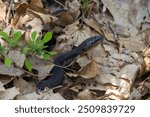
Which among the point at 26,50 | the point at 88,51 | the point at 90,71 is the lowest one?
the point at 90,71

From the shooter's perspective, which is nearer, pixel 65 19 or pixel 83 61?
pixel 83 61

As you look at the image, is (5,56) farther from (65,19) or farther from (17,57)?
(65,19)

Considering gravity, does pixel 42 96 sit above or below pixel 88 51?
below

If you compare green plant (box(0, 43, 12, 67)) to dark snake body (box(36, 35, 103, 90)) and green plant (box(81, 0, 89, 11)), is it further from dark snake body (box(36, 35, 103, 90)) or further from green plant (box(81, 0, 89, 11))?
green plant (box(81, 0, 89, 11))

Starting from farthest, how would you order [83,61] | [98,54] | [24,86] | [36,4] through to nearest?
[36,4]
[98,54]
[83,61]
[24,86]

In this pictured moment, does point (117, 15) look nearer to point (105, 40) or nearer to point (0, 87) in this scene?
point (105, 40)

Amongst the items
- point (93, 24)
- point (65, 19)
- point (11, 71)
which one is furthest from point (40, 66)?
point (93, 24)

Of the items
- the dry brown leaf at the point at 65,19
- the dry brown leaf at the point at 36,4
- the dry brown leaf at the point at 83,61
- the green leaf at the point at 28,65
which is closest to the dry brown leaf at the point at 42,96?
the green leaf at the point at 28,65

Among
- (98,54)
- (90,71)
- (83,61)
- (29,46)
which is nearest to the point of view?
(29,46)
